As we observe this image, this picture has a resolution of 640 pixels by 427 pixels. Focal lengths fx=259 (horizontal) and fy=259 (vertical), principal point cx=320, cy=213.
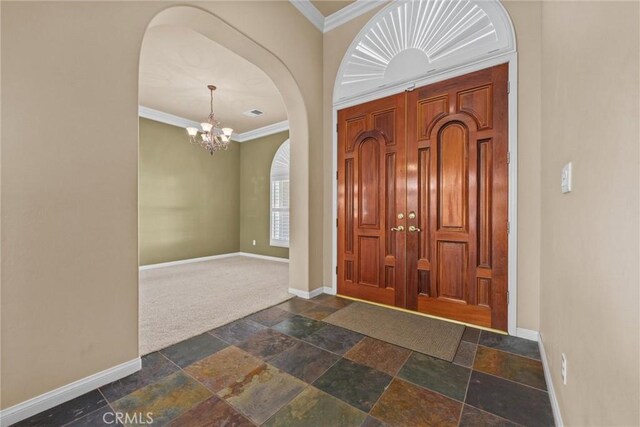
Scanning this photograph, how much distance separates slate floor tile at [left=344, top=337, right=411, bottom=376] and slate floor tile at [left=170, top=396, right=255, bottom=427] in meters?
0.87

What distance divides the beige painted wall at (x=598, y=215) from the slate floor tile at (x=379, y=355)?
0.87 metres

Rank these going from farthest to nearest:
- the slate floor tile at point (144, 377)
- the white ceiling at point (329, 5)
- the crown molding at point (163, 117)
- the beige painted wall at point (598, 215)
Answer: the crown molding at point (163, 117), the white ceiling at point (329, 5), the slate floor tile at point (144, 377), the beige painted wall at point (598, 215)

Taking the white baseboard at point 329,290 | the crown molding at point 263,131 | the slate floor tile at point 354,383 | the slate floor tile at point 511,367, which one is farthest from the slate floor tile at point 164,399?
the crown molding at point 263,131

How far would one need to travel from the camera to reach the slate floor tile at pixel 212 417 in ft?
4.37

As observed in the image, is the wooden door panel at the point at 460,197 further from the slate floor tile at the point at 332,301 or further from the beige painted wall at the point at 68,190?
the beige painted wall at the point at 68,190

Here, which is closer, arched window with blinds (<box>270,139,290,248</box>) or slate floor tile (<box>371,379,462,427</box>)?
slate floor tile (<box>371,379,462,427</box>)

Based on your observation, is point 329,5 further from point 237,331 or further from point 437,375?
point 437,375

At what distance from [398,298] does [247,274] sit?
110 inches

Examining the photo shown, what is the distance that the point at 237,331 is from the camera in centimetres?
238

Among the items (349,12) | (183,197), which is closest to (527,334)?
(349,12)

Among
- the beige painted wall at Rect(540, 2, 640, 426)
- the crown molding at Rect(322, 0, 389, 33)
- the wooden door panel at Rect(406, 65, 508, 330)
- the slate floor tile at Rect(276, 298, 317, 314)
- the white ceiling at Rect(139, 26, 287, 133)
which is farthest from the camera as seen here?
the white ceiling at Rect(139, 26, 287, 133)

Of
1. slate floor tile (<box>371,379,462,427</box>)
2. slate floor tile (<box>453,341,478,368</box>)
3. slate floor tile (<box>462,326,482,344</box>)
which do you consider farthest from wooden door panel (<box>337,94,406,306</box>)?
slate floor tile (<box>371,379,462,427</box>)

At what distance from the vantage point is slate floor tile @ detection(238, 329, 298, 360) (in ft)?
6.60

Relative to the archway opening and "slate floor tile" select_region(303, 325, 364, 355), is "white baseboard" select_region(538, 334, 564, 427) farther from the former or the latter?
the archway opening
